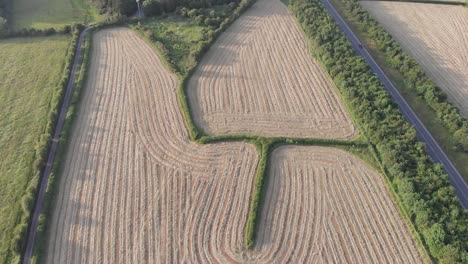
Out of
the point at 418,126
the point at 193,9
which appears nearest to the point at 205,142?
the point at 418,126

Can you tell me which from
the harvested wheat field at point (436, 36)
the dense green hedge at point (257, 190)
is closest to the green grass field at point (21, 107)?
the dense green hedge at point (257, 190)

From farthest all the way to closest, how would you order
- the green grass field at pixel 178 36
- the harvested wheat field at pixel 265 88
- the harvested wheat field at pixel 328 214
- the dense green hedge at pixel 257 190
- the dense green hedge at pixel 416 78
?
the green grass field at pixel 178 36, the harvested wheat field at pixel 265 88, the dense green hedge at pixel 416 78, the dense green hedge at pixel 257 190, the harvested wheat field at pixel 328 214

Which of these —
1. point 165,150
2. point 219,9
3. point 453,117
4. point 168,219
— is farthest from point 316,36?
point 168,219

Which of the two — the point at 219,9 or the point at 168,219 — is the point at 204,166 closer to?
the point at 168,219

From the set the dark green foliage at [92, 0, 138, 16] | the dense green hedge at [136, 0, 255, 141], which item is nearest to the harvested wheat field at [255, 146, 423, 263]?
the dense green hedge at [136, 0, 255, 141]

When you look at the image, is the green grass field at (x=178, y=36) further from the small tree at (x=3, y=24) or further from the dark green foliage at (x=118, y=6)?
the small tree at (x=3, y=24)

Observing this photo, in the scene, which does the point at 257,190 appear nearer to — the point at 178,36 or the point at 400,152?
the point at 400,152

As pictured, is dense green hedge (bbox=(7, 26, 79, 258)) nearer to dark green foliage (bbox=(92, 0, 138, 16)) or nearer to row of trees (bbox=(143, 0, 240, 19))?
dark green foliage (bbox=(92, 0, 138, 16))
